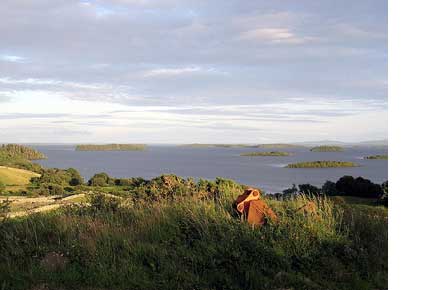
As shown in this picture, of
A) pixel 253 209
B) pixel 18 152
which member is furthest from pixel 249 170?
pixel 253 209

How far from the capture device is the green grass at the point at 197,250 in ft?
13.8

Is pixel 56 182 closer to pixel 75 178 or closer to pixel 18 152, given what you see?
pixel 75 178

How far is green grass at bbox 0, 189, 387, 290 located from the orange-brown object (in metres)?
0.14

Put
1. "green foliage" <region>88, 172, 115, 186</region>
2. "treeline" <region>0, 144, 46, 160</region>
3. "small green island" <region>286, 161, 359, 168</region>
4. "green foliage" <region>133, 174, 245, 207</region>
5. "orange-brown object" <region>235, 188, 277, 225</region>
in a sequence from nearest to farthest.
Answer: "orange-brown object" <region>235, 188, 277, 225</region> → "green foliage" <region>133, 174, 245, 207</region> → "green foliage" <region>88, 172, 115, 186</region> → "small green island" <region>286, 161, 359, 168</region> → "treeline" <region>0, 144, 46, 160</region>

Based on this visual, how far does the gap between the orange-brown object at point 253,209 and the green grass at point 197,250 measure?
0.14m

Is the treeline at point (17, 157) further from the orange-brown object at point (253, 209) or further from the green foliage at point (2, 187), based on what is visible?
the orange-brown object at point (253, 209)

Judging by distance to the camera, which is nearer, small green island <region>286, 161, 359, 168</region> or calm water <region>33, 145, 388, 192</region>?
calm water <region>33, 145, 388, 192</region>

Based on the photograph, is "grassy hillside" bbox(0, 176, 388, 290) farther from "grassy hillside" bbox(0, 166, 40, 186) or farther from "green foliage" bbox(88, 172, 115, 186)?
"grassy hillside" bbox(0, 166, 40, 186)

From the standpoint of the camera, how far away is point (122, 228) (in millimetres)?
5258

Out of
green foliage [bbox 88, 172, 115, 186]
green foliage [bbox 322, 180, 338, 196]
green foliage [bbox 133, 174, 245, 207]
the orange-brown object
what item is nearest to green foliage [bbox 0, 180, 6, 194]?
green foliage [bbox 88, 172, 115, 186]

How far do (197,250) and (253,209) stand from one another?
857 mm

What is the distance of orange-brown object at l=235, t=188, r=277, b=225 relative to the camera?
5.14 meters

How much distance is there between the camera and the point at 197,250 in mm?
4719

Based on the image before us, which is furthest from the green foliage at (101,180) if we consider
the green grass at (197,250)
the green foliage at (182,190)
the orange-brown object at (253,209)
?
the orange-brown object at (253,209)
